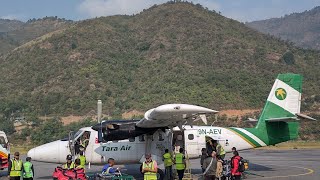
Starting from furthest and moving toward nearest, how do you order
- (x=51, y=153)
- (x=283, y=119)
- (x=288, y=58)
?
(x=288, y=58)
(x=283, y=119)
(x=51, y=153)

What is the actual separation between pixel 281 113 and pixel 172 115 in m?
7.46

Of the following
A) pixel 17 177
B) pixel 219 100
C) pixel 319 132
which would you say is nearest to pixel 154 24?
pixel 219 100

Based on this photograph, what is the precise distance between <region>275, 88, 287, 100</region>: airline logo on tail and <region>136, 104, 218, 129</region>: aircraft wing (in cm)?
581

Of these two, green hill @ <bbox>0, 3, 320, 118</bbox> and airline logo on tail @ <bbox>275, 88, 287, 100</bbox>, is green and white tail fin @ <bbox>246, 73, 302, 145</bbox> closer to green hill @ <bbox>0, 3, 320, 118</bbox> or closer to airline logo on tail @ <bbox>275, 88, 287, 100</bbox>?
airline logo on tail @ <bbox>275, 88, 287, 100</bbox>

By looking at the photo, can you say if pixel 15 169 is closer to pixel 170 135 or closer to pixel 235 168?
pixel 170 135

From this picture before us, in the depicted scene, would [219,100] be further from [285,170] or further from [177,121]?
[177,121]

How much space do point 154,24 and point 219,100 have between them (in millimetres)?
35122

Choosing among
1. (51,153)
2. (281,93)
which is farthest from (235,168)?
(51,153)

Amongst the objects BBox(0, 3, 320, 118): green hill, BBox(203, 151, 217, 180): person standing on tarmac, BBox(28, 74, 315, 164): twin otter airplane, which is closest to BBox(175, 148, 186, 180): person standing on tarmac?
BBox(28, 74, 315, 164): twin otter airplane

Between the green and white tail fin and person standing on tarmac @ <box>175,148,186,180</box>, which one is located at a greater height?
the green and white tail fin

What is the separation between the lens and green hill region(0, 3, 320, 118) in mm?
68562

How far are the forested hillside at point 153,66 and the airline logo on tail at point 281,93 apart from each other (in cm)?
4128

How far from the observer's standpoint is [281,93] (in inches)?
880

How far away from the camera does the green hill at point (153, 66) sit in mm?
68562
